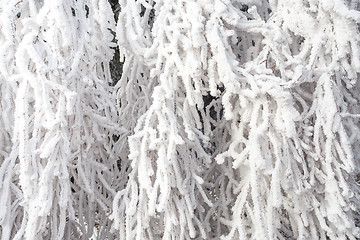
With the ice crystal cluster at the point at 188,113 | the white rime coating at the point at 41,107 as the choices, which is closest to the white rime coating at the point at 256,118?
the ice crystal cluster at the point at 188,113

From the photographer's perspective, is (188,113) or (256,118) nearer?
(256,118)

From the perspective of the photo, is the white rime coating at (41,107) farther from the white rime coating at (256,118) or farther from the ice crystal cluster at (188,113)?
the white rime coating at (256,118)

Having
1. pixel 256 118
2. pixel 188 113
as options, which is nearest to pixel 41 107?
pixel 188 113

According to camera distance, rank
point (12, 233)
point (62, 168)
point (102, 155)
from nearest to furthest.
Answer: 1. point (62, 168)
2. point (12, 233)
3. point (102, 155)

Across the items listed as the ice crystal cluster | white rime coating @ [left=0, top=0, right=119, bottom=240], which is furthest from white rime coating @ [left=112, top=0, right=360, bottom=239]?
white rime coating @ [left=0, top=0, right=119, bottom=240]

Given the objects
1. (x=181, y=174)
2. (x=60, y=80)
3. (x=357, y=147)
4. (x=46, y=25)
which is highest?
(x=46, y=25)

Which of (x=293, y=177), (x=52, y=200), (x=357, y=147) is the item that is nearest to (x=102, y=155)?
(x=52, y=200)

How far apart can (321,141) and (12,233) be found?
213cm

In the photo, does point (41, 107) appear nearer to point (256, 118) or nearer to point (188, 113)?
point (188, 113)

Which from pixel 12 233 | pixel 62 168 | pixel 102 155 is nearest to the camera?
pixel 62 168

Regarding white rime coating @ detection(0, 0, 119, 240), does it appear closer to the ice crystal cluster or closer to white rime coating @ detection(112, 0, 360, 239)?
the ice crystal cluster

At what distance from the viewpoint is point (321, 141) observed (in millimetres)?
2424

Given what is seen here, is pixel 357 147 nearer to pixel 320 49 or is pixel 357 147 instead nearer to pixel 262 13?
pixel 320 49

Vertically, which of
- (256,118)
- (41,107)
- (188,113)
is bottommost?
(256,118)
